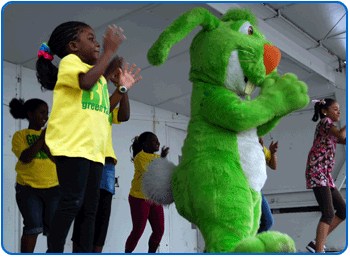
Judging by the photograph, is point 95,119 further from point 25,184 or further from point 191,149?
point 25,184

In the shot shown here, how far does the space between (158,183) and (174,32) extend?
661mm

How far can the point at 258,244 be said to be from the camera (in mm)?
1286

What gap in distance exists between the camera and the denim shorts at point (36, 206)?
235 centimetres

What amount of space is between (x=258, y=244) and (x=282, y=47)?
260cm

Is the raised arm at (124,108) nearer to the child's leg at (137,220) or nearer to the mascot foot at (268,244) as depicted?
the mascot foot at (268,244)

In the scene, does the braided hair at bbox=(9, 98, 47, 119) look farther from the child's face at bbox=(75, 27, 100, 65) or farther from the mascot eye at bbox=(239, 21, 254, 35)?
the mascot eye at bbox=(239, 21, 254, 35)

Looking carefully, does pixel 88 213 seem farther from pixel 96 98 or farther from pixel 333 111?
pixel 333 111

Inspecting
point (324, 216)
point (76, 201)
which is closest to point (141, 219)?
point (324, 216)

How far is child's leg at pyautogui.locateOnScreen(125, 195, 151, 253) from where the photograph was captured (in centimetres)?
307

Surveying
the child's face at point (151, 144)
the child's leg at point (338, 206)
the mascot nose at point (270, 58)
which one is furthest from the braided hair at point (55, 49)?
the child's leg at point (338, 206)

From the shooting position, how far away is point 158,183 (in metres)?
1.81

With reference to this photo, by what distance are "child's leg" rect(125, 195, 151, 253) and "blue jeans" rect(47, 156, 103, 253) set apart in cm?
154

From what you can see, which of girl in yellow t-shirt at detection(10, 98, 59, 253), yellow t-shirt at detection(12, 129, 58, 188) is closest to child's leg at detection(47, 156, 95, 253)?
girl in yellow t-shirt at detection(10, 98, 59, 253)

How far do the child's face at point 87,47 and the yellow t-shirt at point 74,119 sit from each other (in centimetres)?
8
